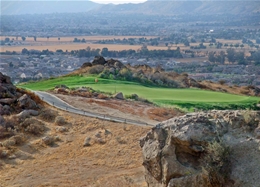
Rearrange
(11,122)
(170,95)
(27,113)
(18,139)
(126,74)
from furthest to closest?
(126,74), (170,95), (27,113), (11,122), (18,139)

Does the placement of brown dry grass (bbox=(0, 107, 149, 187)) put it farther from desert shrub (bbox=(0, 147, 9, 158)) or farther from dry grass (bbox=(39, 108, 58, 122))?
dry grass (bbox=(39, 108, 58, 122))

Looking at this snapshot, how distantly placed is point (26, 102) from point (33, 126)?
268 cm

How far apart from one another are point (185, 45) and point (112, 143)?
11159 centimetres

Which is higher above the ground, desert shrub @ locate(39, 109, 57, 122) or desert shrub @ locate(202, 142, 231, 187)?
desert shrub @ locate(202, 142, 231, 187)

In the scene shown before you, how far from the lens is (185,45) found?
125250mm

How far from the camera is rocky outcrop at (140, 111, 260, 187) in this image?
885 centimetres

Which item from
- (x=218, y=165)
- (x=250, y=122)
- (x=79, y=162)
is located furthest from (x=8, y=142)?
(x=250, y=122)

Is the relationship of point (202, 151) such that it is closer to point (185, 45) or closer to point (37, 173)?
point (37, 173)

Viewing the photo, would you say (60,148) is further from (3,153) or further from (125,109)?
(125,109)

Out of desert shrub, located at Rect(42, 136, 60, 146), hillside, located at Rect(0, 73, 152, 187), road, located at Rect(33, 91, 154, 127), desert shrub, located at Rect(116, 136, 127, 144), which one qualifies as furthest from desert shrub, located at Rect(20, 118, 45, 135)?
desert shrub, located at Rect(116, 136, 127, 144)

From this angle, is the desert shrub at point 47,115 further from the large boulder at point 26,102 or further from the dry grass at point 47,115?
the large boulder at point 26,102

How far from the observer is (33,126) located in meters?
17.1

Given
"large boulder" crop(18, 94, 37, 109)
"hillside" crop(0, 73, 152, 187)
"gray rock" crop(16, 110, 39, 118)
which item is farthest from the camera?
"large boulder" crop(18, 94, 37, 109)

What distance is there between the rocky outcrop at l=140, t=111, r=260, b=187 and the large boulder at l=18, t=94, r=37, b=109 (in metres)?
10.5
